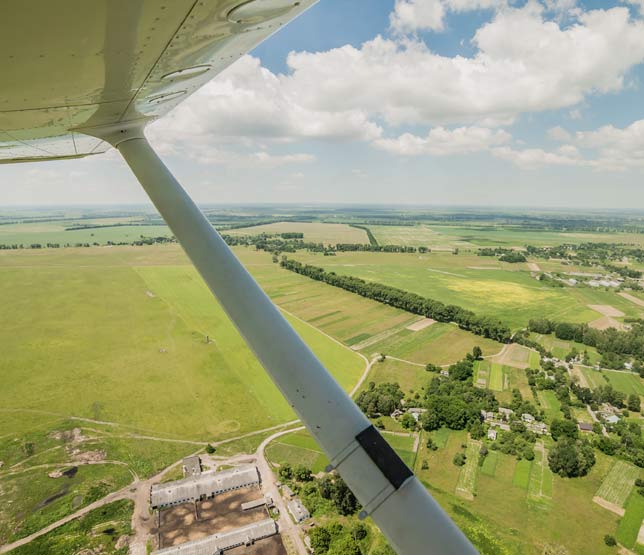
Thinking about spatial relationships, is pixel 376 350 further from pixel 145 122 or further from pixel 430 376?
pixel 145 122

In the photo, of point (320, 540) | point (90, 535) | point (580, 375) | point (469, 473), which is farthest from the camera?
point (580, 375)

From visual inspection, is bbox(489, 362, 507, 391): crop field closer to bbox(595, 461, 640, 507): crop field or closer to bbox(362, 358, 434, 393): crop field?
bbox(362, 358, 434, 393): crop field

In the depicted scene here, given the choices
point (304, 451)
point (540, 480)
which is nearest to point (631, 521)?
point (540, 480)

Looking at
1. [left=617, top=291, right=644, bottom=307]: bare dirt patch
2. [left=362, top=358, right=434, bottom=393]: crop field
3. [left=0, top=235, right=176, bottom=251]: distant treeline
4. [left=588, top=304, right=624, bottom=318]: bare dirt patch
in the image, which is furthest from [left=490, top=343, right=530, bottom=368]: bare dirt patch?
[left=0, top=235, right=176, bottom=251]: distant treeline

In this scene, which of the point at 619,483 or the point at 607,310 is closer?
the point at 619,483

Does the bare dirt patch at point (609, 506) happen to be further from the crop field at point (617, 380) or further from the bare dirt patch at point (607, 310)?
the bare dirt patch at point (607, 310)

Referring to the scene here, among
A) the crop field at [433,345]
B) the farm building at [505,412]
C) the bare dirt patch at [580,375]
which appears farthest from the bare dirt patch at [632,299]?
the farm building at [505,412]

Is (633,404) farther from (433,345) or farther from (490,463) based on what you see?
(433,345)
